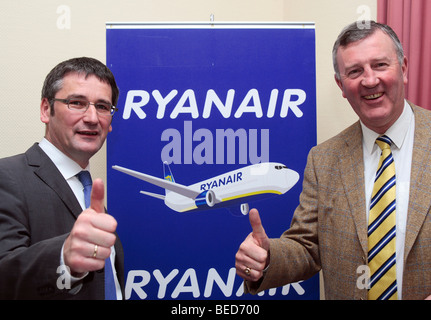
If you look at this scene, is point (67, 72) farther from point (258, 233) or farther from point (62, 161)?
point (258, 233)

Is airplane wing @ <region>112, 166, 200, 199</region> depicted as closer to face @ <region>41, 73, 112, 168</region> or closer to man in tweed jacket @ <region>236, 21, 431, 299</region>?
face @ <region>41, 73, 112, 168</region>

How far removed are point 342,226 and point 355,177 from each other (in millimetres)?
245

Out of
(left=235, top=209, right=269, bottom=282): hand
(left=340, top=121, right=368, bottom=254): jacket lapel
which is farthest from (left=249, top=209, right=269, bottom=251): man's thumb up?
(left=340, top=121, right=368, bottom=254): jacket lapel

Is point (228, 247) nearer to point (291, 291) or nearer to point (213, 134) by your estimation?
point (291, 291)

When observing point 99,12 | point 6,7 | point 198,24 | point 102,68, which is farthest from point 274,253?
point 6,7

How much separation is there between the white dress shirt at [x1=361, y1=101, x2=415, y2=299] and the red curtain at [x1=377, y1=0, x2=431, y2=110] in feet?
1.87

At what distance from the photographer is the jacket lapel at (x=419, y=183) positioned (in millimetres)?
1677

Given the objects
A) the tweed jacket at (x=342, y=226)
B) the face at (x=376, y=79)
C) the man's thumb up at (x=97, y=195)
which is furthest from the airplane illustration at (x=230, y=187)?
the man's thumb up at (x=97, y=195)

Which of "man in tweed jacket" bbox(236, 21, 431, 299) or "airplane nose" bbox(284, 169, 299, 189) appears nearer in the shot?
"man in tweed jacket" bbox(236, 21, 431, 299)

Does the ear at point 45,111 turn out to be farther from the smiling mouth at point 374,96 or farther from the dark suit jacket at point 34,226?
the smiling mouth at point 374,96

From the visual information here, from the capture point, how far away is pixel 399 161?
6.10ft

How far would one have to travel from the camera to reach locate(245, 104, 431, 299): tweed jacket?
5.50 ft

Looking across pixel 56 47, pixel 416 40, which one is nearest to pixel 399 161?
pixel 416 40

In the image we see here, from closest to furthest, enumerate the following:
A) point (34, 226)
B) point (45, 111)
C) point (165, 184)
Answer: point (34, 226)
point (45, 111)
point (165, 184)
